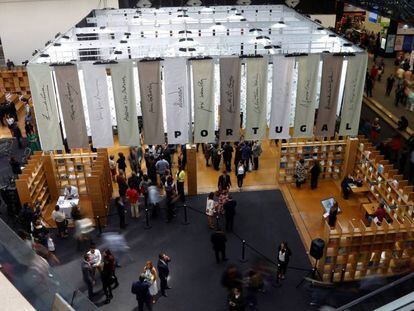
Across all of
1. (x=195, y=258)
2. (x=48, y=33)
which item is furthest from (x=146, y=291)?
(x=48, y=33)

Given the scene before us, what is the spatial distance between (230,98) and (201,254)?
172 inches

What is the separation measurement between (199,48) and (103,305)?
792 cm

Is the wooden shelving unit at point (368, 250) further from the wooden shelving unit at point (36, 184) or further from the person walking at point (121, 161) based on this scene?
the wooden shelving unit at point (36, 184)

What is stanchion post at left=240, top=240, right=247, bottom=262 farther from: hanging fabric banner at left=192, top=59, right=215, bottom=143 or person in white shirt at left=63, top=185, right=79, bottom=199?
person in white shirt at left=63, top=185, right=79, bottom=199

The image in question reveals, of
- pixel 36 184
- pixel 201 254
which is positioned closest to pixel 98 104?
pixel 36 184

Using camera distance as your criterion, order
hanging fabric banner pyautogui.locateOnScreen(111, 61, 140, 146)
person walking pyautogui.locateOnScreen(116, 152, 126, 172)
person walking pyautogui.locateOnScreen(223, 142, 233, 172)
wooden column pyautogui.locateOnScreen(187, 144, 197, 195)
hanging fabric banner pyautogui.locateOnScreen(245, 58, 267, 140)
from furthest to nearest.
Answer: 1. person walking pyautogui.locateOnScreen(223, 142, 233, 172)
2. person walking pyautogui.locateOnScreen(116, 152, 126, 172)
3. wooden column pyautogui.locateOnScreen(187, 144, 197, 195)
4. hanging fabric banner pyautogui.locateOnScreen(245, 58, 267, 140)
5. hanging fabric banner pyautogui.locateOnScreen(111, 61, 140, 146)

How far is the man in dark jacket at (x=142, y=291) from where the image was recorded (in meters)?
8.59

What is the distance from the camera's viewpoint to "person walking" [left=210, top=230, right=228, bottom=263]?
1007 cm

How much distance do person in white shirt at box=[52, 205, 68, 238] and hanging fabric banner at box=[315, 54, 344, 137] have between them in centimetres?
765

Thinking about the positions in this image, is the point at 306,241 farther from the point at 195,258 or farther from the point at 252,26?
the point at 252,26

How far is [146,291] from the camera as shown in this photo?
8.69 m
